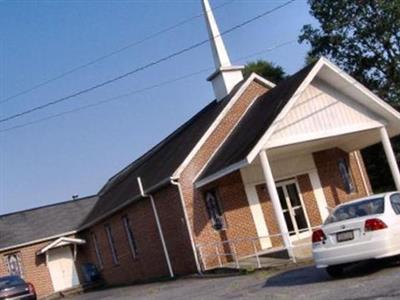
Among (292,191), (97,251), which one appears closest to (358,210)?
(292,191)

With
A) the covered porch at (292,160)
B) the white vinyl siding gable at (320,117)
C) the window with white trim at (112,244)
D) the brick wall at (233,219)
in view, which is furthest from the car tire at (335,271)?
the window with white trim at (112,244)

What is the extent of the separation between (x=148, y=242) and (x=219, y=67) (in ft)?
24.3

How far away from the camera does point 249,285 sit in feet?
49.4

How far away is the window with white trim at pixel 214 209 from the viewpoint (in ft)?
72.0

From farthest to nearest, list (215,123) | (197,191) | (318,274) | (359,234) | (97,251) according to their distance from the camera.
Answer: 1. (97,251)
2. (215,123)
3. (197,191)
4. (318,274)
5. (359,234)

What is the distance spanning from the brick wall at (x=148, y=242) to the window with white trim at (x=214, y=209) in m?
1.00

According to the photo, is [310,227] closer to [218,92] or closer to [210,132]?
[210,132]

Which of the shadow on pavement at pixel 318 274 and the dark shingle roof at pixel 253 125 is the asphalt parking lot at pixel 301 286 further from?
the dark shingle roof at pixel 253 125

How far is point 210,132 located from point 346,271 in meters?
9.75

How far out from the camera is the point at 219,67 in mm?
26625

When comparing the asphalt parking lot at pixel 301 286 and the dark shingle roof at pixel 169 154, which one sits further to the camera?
the dark shingle roof at pixel 169 154

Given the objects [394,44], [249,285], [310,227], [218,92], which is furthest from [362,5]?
[249,285]

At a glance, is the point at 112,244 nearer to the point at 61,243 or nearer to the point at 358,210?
the point at 61,243

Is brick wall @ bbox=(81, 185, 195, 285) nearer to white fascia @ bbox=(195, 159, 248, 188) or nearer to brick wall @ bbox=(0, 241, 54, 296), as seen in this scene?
white fascia @ bbox=(195, 159, 248, 188)
